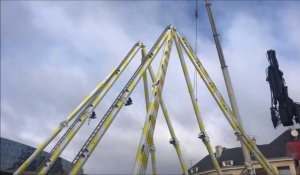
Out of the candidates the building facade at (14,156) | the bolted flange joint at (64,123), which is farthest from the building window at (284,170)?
the building facade at (14,156)

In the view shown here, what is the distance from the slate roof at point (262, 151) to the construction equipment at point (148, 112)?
32.3 meters

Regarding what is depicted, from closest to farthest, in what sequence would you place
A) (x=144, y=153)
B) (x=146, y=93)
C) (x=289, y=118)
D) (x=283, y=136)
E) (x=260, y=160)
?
(x=144, y=153), (x=289, y=118), (x=260, y=160), (x=146, y=93), (x=283, y=136)

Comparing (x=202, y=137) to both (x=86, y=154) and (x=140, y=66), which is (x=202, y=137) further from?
(x=86, y=154)

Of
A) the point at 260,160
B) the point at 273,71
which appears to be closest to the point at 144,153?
the point at 260,160

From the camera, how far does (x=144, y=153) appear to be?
18.0 metres

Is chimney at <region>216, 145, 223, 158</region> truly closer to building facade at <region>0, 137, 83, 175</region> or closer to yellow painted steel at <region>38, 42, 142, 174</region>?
building facade at <region>0, 137, 83, 175</region>

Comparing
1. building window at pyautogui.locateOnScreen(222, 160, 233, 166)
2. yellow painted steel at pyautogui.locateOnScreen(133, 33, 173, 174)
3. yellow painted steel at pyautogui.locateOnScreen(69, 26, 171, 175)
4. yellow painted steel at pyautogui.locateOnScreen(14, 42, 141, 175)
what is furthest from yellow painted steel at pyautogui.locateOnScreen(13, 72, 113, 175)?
building window at pyautogui.locateOnScreen(222, 160, 233, 166)

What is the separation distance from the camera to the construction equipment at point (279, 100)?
2222 cm

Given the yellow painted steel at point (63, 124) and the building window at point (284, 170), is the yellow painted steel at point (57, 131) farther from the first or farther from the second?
the building window at point (284, 170)

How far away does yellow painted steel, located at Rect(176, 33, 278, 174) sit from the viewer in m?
23.6

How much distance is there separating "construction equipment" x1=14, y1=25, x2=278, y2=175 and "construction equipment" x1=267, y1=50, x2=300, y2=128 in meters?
2.96

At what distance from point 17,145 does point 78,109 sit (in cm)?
5092

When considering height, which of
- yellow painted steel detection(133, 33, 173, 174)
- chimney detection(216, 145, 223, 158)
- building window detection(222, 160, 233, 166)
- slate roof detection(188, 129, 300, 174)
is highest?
chimney detection(216, 145, 223, 158)

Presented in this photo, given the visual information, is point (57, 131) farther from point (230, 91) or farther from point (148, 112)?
point (230, 91)
